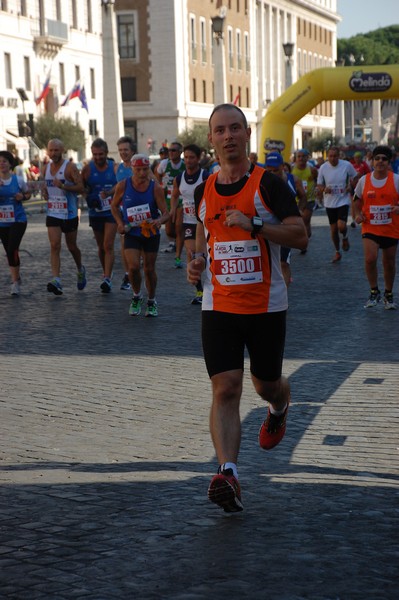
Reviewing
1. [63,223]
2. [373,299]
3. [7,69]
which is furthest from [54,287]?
[7,69]

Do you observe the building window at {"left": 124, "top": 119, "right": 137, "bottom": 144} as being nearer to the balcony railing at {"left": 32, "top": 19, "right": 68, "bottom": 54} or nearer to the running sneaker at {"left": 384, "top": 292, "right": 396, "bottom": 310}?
the balcony railing at {"left": 32, "top": 19, "right": 68, "bottom": 54}

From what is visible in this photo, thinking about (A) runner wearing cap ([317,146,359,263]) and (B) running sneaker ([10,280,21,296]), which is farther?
(A) runner wearing cap ([317,146,359,263])

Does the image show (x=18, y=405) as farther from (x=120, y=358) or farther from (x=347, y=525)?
(x=347, y=525)

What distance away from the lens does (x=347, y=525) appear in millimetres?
5074

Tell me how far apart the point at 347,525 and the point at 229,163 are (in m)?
1.61

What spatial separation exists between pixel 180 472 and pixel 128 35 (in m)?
77.1

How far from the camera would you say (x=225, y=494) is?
5.15m

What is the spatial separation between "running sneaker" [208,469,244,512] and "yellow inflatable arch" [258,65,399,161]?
28169mm

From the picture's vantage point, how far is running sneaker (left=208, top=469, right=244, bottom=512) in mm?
5160

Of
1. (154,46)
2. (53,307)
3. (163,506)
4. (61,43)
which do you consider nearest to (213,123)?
(163,506)

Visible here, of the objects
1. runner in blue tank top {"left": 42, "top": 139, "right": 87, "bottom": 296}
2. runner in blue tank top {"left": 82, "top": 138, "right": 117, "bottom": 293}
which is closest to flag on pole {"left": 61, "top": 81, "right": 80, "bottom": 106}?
runner in blue tank top {"left": 82, "top": 138, "right": 117, "bottom": 293}

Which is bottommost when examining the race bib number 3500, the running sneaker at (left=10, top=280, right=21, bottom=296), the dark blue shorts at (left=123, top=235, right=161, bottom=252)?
the running sneaker at (left=10, top=280, right=21, bottom=296)

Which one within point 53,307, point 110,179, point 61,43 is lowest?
point 53,307

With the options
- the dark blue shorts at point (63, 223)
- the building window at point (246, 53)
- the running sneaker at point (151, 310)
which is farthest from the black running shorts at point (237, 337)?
the building window at point (246, 53)
